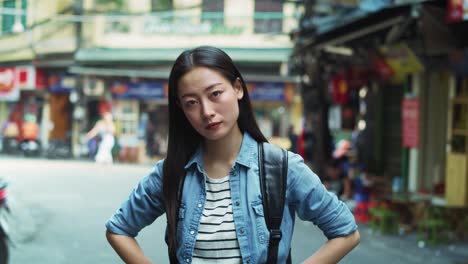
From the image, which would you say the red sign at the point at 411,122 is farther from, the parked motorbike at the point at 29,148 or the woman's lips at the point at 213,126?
the parked motorbike at the point at 29,148

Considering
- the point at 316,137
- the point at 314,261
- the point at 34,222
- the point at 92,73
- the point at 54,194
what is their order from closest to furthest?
the point at 314,261
the point at 34,222
the point at 54,194
the point at 316,137
the point at 92,73

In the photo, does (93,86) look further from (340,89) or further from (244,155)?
(244,155)

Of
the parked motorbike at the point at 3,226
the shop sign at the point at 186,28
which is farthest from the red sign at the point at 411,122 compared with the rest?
the shop sign at the point at 186,28

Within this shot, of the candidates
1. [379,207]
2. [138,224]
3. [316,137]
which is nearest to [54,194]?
[316,137]

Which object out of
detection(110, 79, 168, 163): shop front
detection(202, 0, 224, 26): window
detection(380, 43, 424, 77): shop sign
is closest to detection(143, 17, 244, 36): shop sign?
detection(202, 0, 224, 26): window

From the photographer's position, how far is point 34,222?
31.4ft

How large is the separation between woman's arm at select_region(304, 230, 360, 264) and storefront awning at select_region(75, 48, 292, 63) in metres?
20.9

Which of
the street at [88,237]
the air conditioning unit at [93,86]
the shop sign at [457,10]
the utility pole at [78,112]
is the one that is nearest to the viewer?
the shop sign at [457,10]

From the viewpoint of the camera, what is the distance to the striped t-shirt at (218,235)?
1990 millimetres

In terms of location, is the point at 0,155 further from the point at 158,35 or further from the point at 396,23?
the point at 396,23

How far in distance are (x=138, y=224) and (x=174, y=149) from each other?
0.27m

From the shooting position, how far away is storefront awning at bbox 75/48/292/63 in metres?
23.2

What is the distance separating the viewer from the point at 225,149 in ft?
7.02

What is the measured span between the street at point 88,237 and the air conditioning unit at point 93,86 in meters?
10.3
